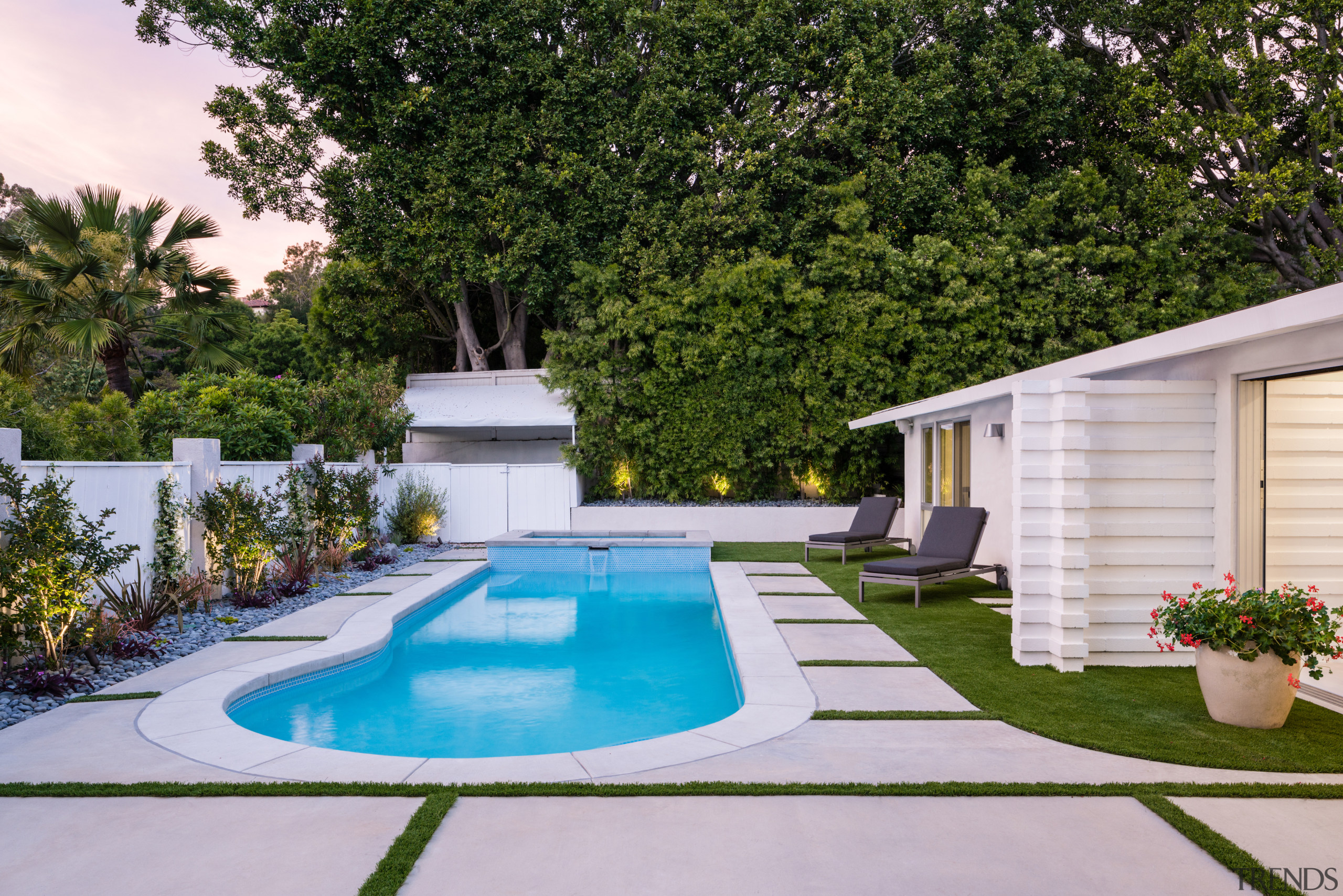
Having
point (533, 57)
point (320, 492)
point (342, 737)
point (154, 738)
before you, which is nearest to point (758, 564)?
point (320, 492)

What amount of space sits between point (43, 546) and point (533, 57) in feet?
50.2

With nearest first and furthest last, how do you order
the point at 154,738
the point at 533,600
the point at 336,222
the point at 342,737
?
1. the point at 154,738
2. the point at 342,737
3. the point at 533,600
4. the point at 336,222

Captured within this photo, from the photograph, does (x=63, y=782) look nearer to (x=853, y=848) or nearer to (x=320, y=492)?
(x=853, y=848)

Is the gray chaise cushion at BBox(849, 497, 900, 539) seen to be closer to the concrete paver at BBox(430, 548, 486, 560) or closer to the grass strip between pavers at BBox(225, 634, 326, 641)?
the concrete paver at BBox(430, 548, 486, 560)

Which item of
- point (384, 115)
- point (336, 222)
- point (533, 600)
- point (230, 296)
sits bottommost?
point (533, 600)

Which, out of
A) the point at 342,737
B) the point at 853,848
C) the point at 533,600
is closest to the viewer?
the point at 853,848

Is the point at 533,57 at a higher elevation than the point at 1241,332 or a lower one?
higher

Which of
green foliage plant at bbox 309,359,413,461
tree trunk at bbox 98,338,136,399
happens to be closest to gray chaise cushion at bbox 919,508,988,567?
green foliage plant at bbox 309,359,413,461

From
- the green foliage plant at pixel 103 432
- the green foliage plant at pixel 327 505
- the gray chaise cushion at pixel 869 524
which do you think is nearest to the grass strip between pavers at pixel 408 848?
the green foliage plant at pixel 327 505

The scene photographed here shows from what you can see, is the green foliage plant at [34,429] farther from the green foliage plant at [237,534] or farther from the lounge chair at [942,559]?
the lounge chair at [942,559]

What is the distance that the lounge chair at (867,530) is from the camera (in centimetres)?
1312

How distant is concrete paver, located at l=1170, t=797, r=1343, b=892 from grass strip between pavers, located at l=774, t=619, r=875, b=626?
446 cm

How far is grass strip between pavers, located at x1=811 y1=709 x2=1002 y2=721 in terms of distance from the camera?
194 inches

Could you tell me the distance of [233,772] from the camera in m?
4.05
